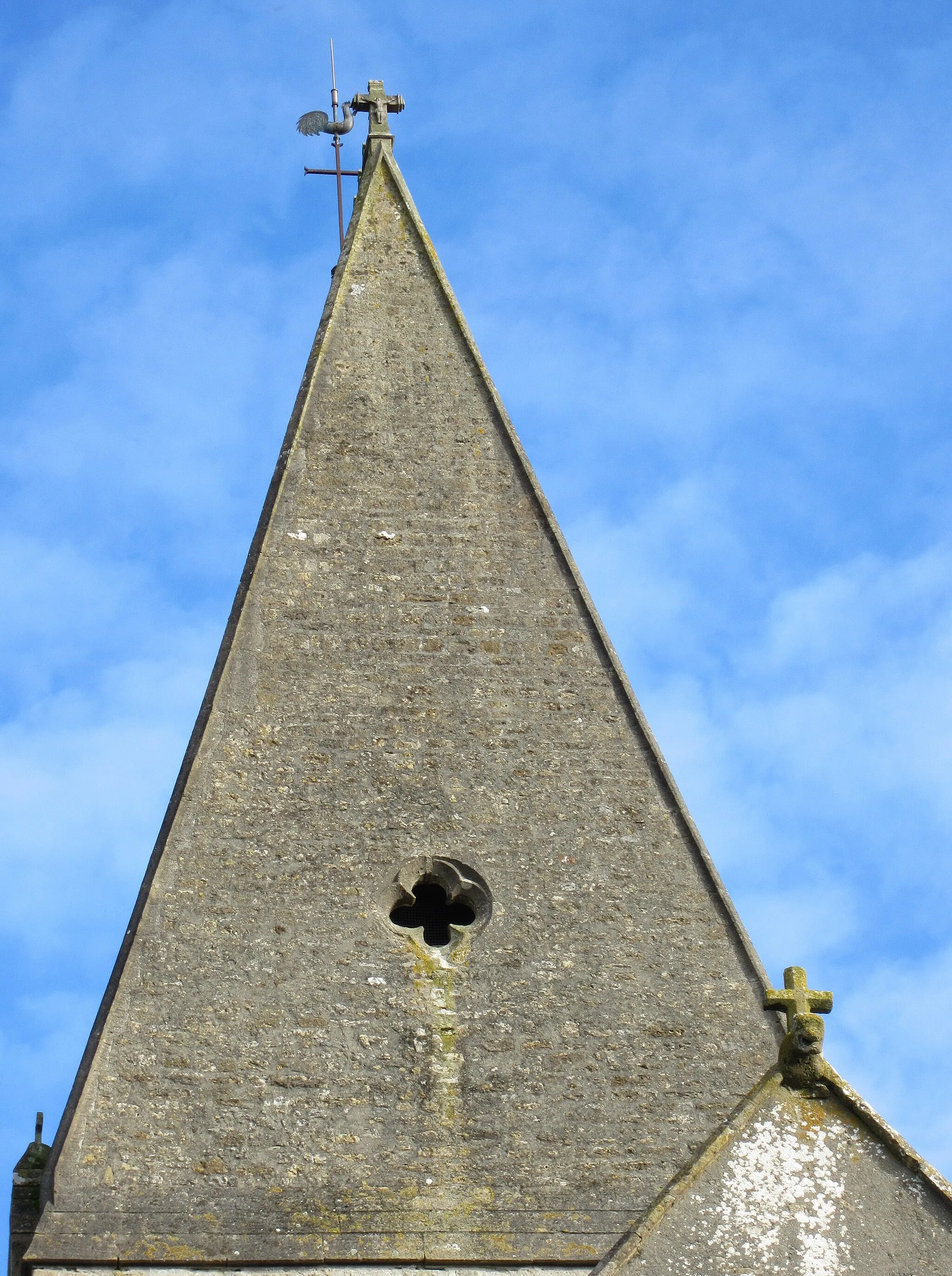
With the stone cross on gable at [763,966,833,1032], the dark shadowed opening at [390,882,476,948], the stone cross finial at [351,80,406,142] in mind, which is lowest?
the stone cross on gable at [763,966,833,1032]

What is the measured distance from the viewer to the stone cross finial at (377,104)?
1923cm

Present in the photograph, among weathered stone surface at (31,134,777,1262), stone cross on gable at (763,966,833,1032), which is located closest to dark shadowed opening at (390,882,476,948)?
weathered stone surface at (31,134,777,1262)

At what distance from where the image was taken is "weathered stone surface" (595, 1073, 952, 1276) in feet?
29.3

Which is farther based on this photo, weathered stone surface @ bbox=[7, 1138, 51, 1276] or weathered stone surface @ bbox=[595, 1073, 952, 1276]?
weathered stone surface @ bbox=[7, 1138, 51, 1276]

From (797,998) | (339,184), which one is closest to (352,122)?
(339,184)

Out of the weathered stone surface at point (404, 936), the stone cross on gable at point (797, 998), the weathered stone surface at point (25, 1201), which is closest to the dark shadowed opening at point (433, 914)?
the weathered stone surface at point (404, 936)

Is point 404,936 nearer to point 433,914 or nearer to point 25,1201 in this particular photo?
point 433,914

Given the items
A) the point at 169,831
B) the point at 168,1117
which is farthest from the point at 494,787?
the point at 168,1117

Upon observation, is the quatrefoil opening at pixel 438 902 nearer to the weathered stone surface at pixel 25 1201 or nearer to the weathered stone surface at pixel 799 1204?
the weathered stone surface at pixel 25 1201

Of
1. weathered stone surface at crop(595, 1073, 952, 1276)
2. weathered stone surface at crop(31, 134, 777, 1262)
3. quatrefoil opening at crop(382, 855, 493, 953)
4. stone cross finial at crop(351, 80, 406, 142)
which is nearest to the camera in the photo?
weathered stone surface at crop(595, 1073, 952, 1276)

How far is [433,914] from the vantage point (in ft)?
46.7

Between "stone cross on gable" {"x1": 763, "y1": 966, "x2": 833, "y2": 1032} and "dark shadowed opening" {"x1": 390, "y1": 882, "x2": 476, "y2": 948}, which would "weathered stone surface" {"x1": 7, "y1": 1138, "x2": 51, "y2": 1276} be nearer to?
"dark shadowed opening" {"x1": 390, "y1": 882, "x2": 476, "y2": 948}

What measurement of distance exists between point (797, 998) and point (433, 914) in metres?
4.67

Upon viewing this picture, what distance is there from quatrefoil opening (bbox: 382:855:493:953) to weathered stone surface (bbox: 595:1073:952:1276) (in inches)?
191
